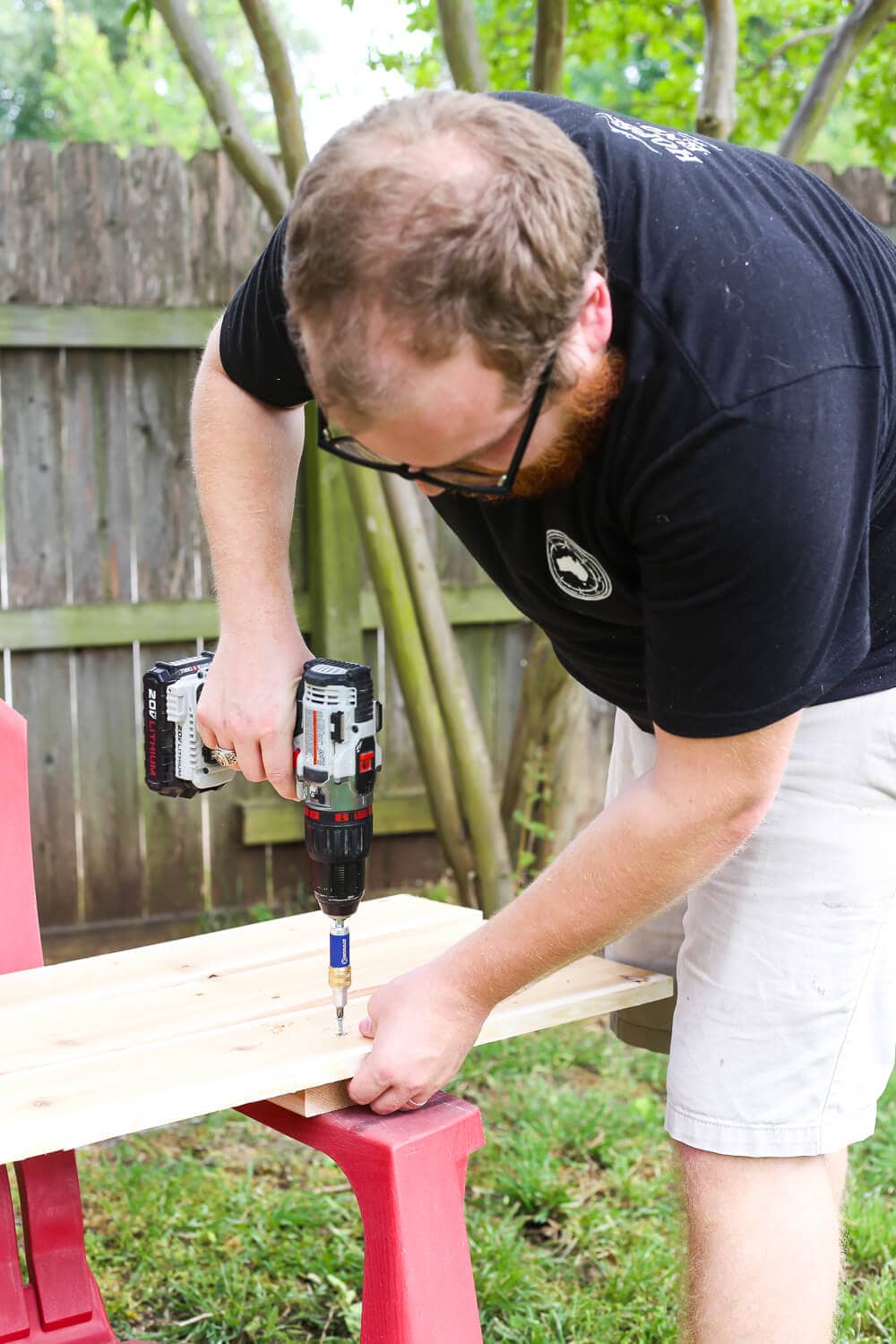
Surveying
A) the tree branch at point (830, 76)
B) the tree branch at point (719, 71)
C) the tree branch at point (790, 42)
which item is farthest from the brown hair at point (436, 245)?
the tree branch at point (790, 42)

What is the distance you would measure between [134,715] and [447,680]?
116 centimetres

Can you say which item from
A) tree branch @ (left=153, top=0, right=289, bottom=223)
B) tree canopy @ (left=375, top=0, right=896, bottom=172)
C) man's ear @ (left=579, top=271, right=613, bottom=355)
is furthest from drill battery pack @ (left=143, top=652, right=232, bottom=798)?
tree canopy @ (left=375, top=0, right=896, bottom=172)

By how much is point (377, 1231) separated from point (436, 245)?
1.20m

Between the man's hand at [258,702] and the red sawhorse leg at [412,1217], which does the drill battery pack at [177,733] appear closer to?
the man's hand at [258,702]

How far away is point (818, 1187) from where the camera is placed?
180 cm

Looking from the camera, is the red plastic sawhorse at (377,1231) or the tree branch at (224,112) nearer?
the red plastic sawhorse at (377,1231)

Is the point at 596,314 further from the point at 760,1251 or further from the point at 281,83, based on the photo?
the point at 281,83

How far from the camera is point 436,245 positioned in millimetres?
1251

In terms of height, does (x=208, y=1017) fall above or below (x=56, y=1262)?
above

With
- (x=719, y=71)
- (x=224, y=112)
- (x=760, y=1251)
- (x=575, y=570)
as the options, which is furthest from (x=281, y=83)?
(x=760, y=1251)

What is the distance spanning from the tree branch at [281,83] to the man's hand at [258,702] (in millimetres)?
2094

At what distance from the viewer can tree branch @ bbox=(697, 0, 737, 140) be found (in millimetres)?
3592

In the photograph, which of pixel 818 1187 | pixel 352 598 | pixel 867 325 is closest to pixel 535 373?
pixel 867 325

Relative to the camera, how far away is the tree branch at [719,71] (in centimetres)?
359
